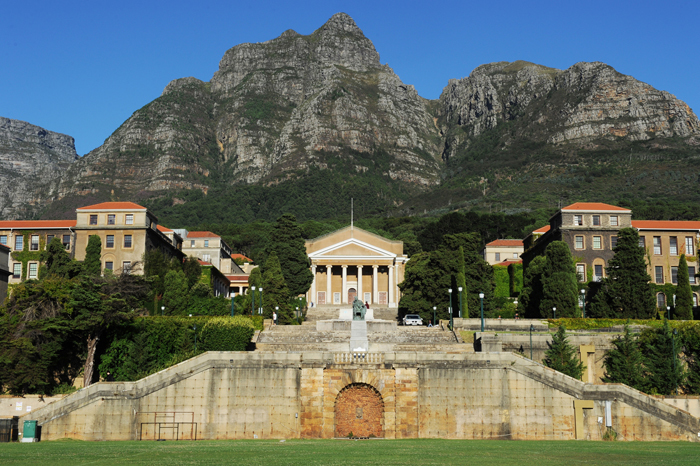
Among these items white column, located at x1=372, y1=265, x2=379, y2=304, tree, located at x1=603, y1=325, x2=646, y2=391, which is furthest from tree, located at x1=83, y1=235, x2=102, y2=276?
tree, located at x1=603, y1=325, x2=646, y2=391

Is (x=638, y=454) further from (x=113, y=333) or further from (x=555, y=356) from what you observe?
(x=113, y=333)

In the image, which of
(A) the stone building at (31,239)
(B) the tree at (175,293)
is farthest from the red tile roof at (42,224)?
(B) the tree at (175,293)

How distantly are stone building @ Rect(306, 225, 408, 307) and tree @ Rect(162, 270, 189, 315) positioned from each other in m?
29.1

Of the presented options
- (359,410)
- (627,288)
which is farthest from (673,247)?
(359,410)

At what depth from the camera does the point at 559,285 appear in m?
57.2

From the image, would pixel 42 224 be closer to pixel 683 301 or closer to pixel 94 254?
pixel 94 254

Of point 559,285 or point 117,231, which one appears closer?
point 559,285

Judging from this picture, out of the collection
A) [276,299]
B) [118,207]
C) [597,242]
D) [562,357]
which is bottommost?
[562,357]

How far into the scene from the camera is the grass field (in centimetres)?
2178

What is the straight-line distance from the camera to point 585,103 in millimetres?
195250

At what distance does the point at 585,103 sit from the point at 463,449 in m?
→ 184

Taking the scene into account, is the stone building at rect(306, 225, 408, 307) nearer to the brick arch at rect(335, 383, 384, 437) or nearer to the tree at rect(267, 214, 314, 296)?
the tree at rect(267, 214, 314, 296)

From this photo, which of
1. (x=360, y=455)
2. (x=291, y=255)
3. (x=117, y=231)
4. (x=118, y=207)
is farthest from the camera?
(x=291, y=255)

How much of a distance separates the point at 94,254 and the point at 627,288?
48.2 m
